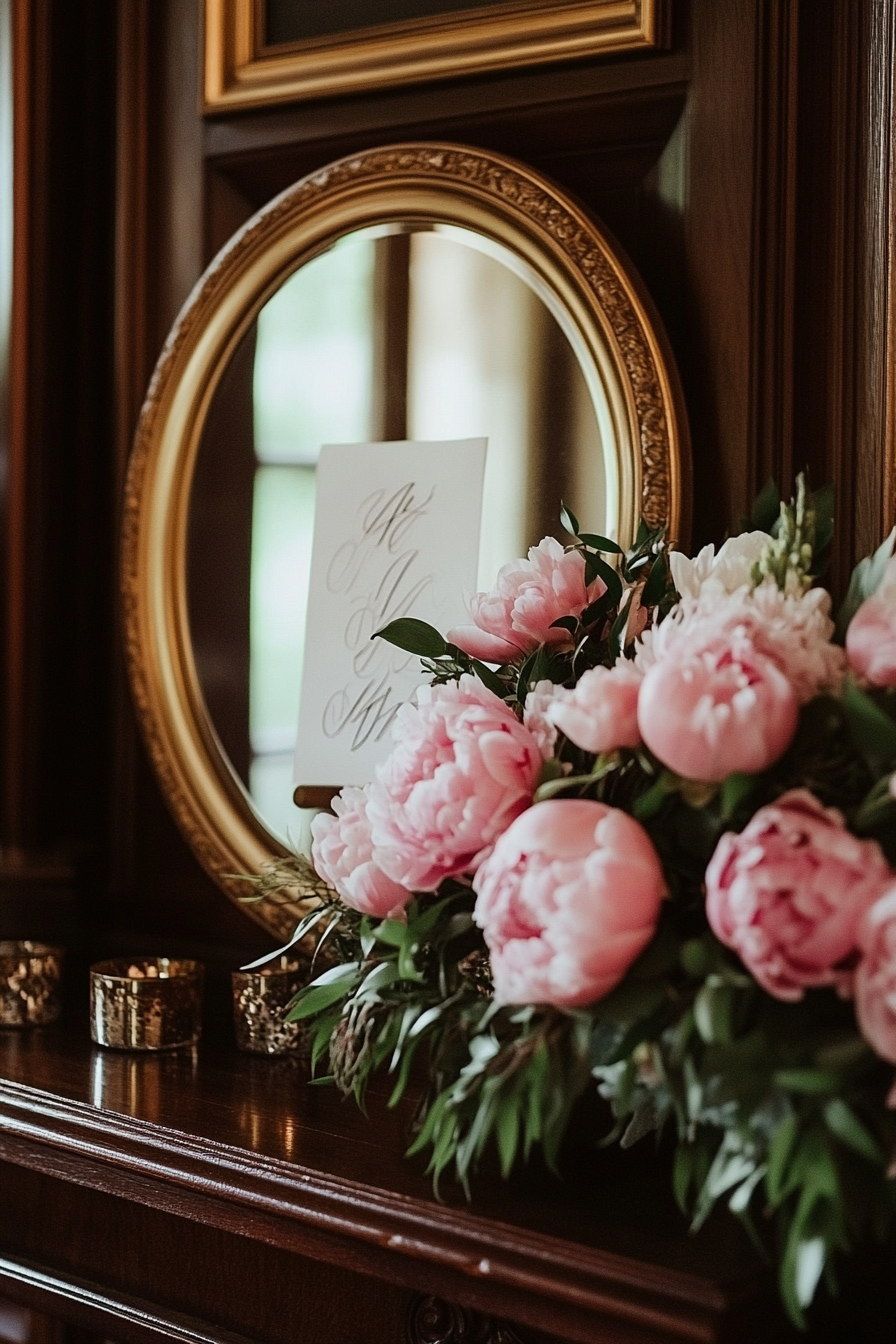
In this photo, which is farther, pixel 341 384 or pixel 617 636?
pixel 341 384

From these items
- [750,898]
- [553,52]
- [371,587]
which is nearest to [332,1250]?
[750,898]

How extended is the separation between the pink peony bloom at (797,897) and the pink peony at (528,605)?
0.17 m

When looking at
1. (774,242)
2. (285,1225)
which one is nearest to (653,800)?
(285,1225)

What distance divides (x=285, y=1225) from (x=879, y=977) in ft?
0.90

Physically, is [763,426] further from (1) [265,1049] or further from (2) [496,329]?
(1) [265,1049]

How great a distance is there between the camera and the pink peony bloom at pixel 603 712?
492 mm

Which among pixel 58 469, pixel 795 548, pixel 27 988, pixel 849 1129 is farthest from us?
pixel 58 469

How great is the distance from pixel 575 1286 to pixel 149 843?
0.51m

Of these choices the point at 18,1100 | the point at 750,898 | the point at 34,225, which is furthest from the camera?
the point at 34,225

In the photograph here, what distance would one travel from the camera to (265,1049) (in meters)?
0.75

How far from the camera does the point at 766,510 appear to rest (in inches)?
23.8

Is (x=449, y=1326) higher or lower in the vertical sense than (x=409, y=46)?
lower

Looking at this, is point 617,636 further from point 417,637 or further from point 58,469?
point 58,469

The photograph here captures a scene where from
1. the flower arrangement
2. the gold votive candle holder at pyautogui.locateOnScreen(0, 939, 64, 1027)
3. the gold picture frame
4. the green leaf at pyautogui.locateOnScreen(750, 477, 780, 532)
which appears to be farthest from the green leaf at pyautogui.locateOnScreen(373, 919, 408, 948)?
the gold picture frame
